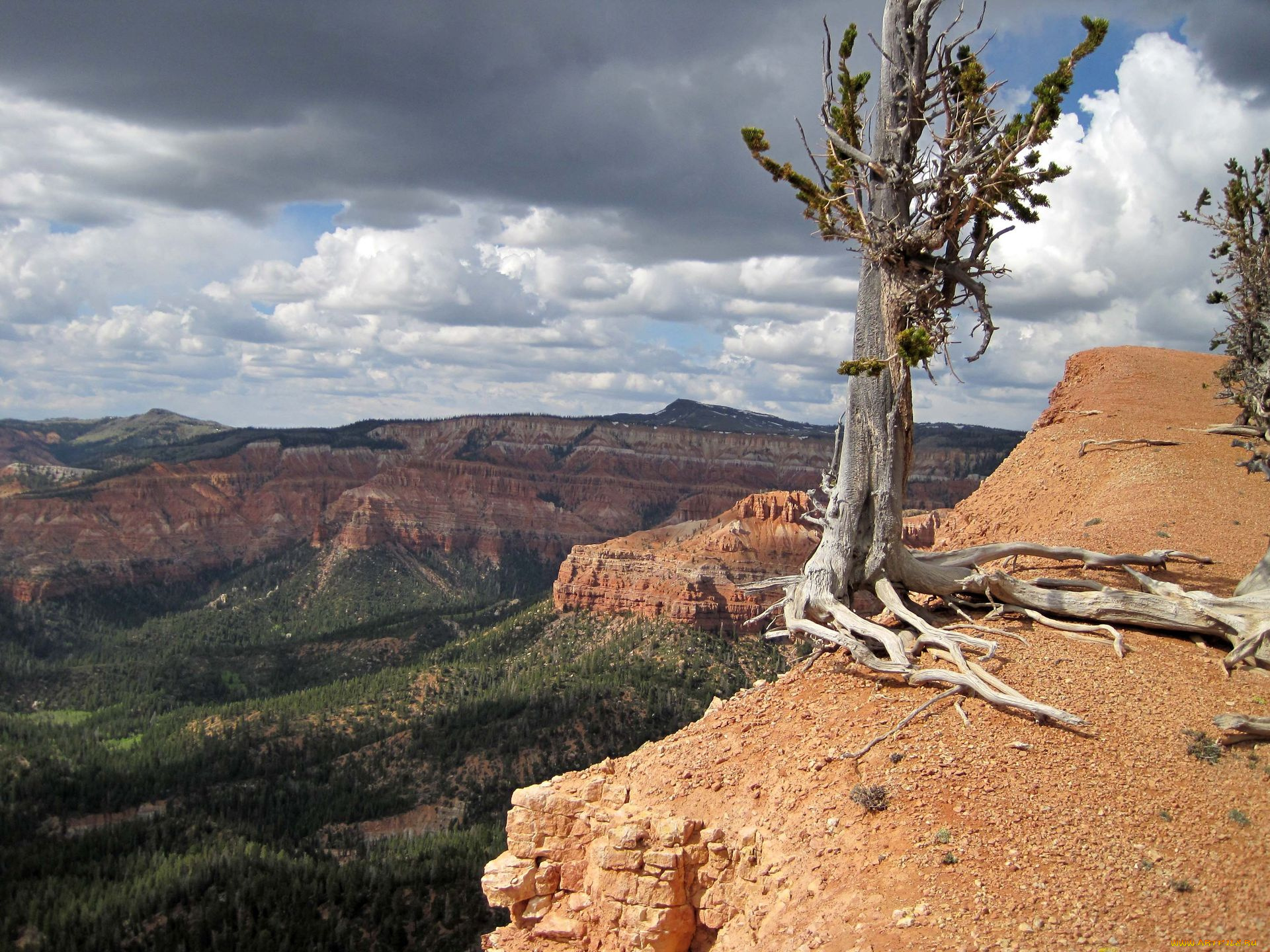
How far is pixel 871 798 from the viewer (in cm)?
1155

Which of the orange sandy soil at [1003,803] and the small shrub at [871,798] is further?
the small shrub at [871,798]

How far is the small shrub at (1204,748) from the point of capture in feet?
39.0

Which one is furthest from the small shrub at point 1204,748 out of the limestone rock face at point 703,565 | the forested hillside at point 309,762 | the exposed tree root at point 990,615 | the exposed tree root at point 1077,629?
the limestone rock face at point 703,565

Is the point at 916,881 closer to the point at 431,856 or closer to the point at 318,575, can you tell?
the point at 431,856

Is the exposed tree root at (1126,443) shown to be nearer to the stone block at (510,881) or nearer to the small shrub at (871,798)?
the small shrub at (871,798)

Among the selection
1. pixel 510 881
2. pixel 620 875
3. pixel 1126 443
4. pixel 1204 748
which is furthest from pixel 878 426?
pixel 1126 443

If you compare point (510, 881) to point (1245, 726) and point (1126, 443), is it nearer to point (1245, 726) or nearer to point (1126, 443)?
point (1245, 726)

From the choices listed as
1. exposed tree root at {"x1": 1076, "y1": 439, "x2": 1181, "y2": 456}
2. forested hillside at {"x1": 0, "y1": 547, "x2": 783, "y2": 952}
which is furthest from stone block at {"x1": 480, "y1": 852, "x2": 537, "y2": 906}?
forested hillside at {"x1": 0, "y1": 547, "x2": 783, "y2": 952}

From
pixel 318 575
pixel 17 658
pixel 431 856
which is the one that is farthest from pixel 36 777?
pixel 318 575

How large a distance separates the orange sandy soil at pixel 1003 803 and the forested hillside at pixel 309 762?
31963 mm

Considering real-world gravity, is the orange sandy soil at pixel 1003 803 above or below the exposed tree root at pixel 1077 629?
below

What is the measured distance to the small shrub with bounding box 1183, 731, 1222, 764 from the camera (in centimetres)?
1189

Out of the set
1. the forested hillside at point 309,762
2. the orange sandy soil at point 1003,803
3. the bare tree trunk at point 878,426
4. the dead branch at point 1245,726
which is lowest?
the forested hillside at point 309,762

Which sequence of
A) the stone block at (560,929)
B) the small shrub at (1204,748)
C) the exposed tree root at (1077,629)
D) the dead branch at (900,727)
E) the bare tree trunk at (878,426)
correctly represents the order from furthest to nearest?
the bare tree trunk at (878,426)
the exposed tree root at (1077,629)
the stone block at (560,929)
the dead branch at (900,727)
the small shrub at (1204,748)
